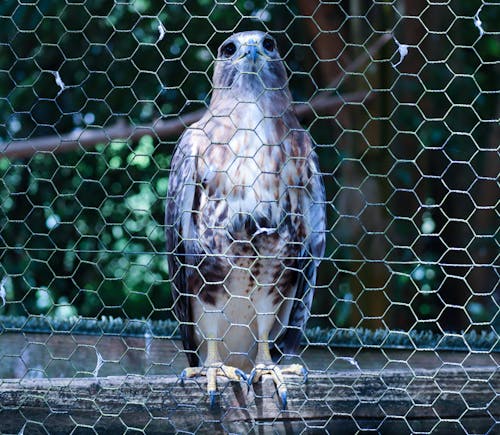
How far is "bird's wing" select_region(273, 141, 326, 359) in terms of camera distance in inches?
110

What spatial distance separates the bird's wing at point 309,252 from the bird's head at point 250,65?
0.29 metres

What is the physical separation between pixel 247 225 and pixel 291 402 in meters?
0.78

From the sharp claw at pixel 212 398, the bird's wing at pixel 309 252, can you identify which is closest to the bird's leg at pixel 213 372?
the sharp claw at pixel 212 398

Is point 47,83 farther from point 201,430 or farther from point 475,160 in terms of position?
point 201,430

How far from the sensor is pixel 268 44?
291 centimetres

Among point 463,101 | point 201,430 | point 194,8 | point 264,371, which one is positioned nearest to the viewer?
point 201,430

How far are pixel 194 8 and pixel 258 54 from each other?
0.86 meters

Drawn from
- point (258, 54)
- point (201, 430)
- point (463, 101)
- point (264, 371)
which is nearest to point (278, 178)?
point (258, 54)

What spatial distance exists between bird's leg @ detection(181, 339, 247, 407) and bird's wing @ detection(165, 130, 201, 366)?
0.11 meters

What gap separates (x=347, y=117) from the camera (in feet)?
12.4

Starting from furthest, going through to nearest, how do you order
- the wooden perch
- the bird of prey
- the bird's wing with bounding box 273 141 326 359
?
the bird's wing with bounding box 273 141 326 359
the bird of prey
the wooden perch

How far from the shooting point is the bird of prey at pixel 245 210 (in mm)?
2688

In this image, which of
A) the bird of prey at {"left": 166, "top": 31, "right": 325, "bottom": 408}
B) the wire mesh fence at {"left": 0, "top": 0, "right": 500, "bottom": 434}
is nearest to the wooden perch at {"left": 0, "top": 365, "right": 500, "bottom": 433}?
the wire mesh fence at {"left": 0, "top": 0, "right": 500, "bottom": 434}

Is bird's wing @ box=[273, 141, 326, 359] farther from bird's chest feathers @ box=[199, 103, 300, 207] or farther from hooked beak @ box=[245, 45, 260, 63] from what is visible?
hooked beak @ box=[245, 45, 260, 63]
